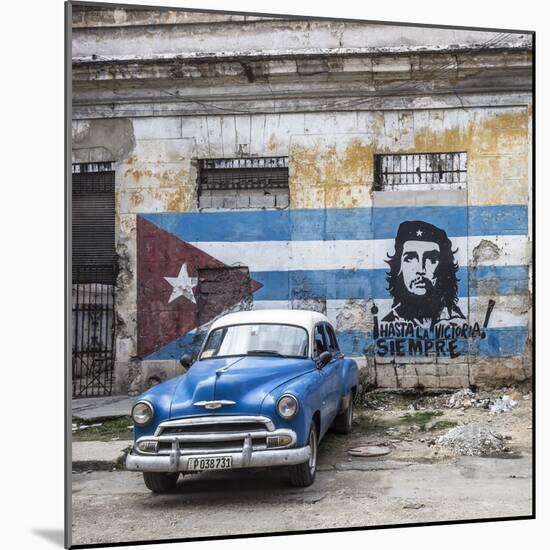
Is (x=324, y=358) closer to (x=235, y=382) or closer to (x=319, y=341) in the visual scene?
(x=319, y=341)

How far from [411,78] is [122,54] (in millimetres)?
2461

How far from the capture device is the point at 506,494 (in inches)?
301

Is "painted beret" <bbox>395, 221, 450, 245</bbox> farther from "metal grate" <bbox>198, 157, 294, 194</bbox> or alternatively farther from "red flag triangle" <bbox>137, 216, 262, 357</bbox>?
"red flag triangle" <bbox>137, 216, 262, 357</bbox>

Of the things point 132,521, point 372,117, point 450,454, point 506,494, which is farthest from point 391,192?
point 132,521

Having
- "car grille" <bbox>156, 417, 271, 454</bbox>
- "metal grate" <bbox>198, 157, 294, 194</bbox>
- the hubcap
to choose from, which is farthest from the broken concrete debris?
"metal grate" <bbox>198, 157, 294, 194</bbox>

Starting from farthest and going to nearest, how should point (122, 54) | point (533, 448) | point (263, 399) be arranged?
point (533, 448) → point (122, 54) → point (263, 399)

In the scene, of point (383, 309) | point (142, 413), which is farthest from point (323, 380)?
point (142, 413)

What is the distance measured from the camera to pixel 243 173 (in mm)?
7578

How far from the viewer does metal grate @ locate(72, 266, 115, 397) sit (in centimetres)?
700

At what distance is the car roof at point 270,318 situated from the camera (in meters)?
7.38

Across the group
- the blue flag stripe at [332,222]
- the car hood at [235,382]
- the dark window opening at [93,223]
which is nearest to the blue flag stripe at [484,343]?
the car hood at [235,382]

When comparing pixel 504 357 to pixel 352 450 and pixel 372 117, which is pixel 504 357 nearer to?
pixel 352 450

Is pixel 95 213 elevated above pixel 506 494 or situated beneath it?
→ elevated above

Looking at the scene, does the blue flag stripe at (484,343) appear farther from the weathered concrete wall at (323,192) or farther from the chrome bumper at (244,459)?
the chrome bumper at (244,459)
